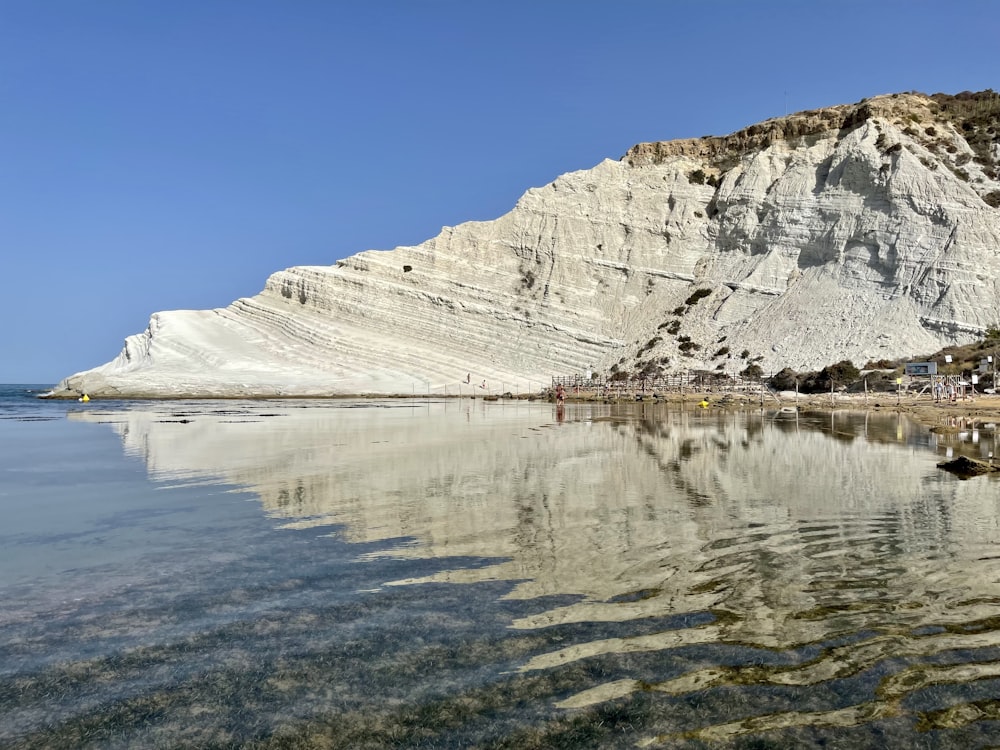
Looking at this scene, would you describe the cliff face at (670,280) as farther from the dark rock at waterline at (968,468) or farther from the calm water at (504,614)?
the calm water at (504,614)

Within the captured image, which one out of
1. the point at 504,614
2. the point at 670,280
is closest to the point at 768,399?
the point at 670,280

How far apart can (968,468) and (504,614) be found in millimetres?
10500

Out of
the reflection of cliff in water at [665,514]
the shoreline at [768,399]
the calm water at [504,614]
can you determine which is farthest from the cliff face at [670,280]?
the calm water at [504,614]

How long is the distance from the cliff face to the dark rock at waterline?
43.9m

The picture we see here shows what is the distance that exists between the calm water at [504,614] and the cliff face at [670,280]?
48732mm

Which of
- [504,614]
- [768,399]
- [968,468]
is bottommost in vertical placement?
[504,614]

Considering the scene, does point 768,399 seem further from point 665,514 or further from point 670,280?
point 665,514

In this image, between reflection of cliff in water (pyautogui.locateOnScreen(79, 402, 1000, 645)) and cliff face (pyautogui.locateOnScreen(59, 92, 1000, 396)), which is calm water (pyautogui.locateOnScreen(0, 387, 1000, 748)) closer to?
reflection of cliff in water (pyautogui.locateOnScreen(79, 402, 1000, 645))

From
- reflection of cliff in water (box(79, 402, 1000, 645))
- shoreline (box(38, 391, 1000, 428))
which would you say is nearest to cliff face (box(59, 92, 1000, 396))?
shoreline (box(38, 391, 1000, 428))

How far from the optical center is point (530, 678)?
13.4 feet

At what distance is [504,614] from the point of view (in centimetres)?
516

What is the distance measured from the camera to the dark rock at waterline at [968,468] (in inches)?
479

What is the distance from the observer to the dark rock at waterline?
12.2m

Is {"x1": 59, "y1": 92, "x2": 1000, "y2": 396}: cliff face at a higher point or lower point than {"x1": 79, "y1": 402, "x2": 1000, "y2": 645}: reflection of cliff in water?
higher
